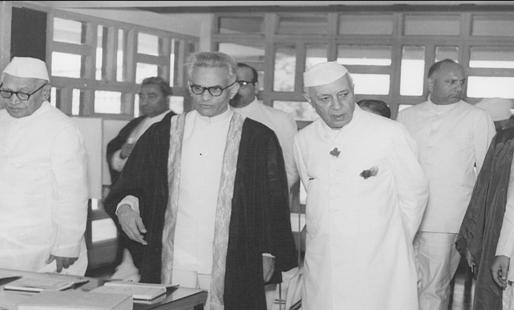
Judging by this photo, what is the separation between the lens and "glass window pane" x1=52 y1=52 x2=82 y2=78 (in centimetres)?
695

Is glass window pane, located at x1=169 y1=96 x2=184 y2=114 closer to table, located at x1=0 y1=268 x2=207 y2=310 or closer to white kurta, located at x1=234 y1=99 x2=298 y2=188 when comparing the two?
white kurta, located at x1=234 y1=99 x2=298 y2=188

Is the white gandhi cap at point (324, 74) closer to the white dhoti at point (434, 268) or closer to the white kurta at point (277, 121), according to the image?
the white dhoti at point (434, 268)

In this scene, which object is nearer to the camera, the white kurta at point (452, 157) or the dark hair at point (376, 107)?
the white kurta at point (452, 157)

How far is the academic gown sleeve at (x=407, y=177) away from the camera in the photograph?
3689 millimetres

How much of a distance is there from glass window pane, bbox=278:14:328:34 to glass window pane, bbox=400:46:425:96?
80cm

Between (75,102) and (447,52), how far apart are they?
313cm

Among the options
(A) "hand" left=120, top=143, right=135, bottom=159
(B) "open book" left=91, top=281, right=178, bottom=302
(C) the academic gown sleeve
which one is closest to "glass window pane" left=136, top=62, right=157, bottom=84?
(A) "hand" left=120, top=143, right=135, bottom=159

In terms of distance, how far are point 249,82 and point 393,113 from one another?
7.32ft

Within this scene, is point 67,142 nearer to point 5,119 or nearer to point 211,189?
point 5,119

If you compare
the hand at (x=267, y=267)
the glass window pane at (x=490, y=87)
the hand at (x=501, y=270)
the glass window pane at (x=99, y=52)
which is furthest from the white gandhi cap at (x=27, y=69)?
the glass window pane at (x=490, y=87)

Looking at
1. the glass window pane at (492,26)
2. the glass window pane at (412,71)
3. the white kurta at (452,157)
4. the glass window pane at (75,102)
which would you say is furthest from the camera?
the glass window pane at (412,71)

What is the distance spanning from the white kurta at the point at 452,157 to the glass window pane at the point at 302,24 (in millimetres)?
3084

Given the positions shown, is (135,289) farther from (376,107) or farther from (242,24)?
(242,24)

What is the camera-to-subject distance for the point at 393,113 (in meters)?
7.83
